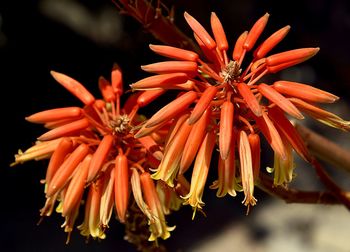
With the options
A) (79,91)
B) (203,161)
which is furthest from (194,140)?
(79,91)

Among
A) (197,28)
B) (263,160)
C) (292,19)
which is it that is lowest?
(263,160)

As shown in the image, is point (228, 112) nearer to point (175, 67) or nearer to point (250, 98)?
point (250, 98)

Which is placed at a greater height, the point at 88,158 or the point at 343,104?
the point at 88,158

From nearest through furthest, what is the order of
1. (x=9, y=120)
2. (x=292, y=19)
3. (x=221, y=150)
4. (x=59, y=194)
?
(x=221, y=150) < (x=59, y=194) < (x=292, y=19) < (x=9, y=120)

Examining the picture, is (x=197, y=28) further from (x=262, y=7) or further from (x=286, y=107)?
(x=262, y=7)

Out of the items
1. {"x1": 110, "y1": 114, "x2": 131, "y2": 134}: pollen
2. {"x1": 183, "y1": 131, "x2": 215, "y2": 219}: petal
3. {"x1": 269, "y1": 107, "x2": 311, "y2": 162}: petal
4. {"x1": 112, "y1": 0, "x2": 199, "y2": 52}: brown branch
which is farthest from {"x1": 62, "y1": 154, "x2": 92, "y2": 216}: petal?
{"x1": 269, "y1": 107, "x2": 311, "y2": 162}: petal

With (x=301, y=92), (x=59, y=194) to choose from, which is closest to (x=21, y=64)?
(x=59, y=194)

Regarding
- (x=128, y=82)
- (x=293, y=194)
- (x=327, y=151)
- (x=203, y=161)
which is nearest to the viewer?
(x=203, y=161)
